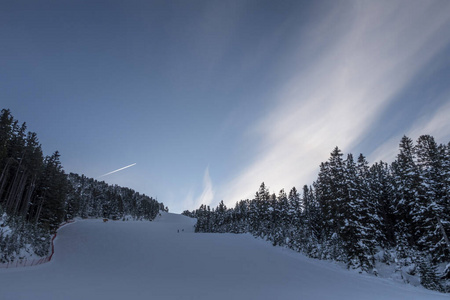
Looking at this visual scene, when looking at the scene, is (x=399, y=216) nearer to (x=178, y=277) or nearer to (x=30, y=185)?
(x=178, y=277)

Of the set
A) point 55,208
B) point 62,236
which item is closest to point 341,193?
point 62,236

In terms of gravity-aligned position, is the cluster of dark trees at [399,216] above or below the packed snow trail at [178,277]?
above

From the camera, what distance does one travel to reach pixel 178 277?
1709cm

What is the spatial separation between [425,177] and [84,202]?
4683 inches

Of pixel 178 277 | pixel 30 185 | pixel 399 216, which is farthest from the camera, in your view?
pixel 30 185

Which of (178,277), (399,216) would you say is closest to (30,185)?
(178,277)

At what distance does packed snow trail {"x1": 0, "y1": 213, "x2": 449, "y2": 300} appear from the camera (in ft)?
39.7

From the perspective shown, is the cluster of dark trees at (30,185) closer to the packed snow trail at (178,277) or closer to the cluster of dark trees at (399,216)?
the packed snow trail at (178,277)

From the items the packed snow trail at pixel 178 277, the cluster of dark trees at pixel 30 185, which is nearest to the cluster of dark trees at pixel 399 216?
the packed snow trail at pixel 178 277

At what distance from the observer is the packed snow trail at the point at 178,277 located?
39.7 feet

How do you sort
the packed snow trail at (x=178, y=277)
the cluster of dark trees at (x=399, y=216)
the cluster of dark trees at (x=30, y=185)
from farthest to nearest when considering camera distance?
the cluster of dark trees at (x=30, y=185), the cluster of dark trees at (x=399, y=216), the packed snow trail at (x=178, y=277)

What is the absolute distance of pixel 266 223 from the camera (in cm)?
5912

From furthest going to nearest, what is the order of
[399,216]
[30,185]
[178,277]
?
[30,185] < [399,216] < [178,277]

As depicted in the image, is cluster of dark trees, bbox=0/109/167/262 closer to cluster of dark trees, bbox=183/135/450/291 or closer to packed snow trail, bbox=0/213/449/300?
packed snow trail, bbox=0/213/449/300
